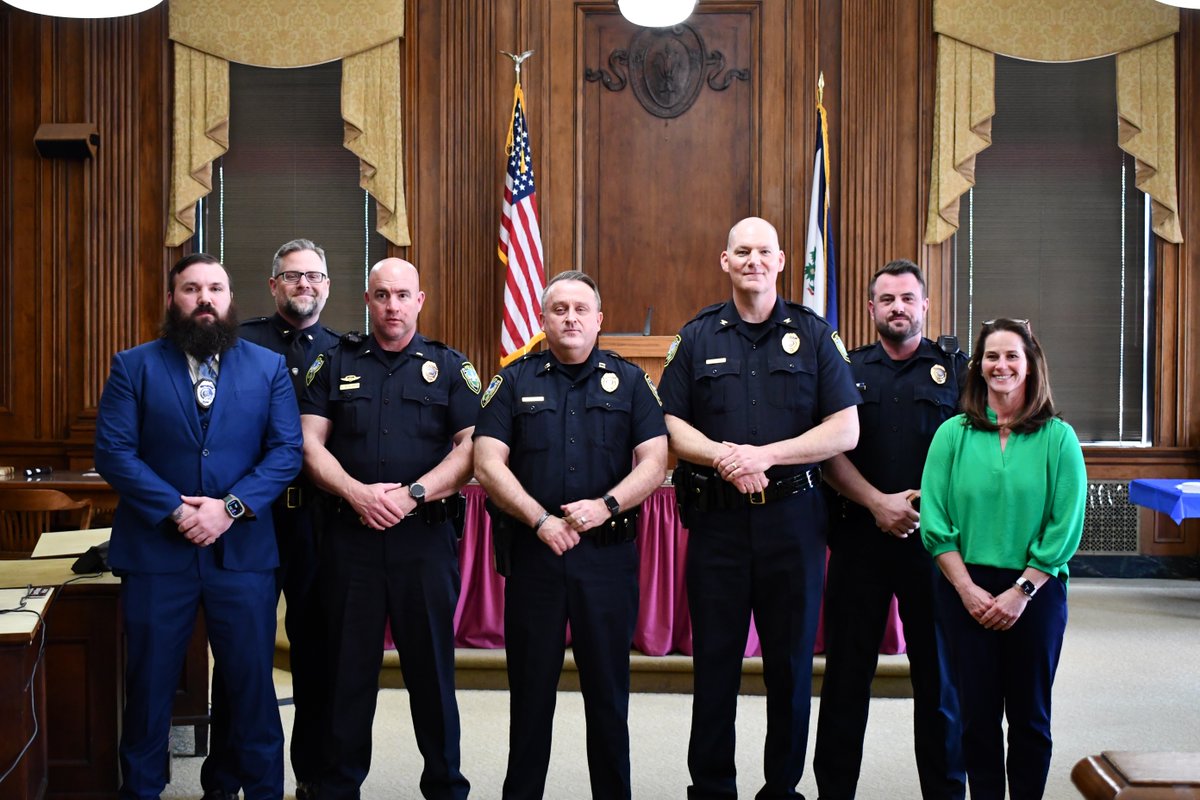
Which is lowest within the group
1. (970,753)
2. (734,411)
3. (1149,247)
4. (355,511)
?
(970,753)

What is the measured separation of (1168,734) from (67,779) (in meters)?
3.77

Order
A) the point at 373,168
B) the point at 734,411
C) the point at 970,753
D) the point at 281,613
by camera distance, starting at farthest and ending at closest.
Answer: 1. the point at 373,168
2. the point at 281,613
3. the point at 734,411
4. the point at 970,753

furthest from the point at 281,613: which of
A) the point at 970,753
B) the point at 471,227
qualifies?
the point at 970,753

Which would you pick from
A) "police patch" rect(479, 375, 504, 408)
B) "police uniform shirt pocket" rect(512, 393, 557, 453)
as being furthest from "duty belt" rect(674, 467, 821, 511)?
"police patch" rect(479, 375, 504, 408)

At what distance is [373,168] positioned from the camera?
270 inches

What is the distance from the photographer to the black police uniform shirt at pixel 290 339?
339cm

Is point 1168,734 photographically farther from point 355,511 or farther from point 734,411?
point 355,511

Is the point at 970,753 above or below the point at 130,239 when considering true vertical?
below

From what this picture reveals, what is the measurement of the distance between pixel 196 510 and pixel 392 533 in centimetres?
52

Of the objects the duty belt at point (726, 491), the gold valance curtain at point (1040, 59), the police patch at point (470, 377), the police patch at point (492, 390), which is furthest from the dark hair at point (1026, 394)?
the gold valance curtain at point (1040, 59)

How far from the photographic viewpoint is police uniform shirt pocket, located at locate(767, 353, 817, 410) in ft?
9.75

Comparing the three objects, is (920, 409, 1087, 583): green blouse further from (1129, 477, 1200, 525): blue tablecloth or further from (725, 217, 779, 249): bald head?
(1129, 477, 1200, 525): blue tablecloth

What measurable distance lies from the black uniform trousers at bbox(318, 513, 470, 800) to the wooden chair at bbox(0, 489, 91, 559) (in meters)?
2.46

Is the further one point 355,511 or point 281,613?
point 281,613
